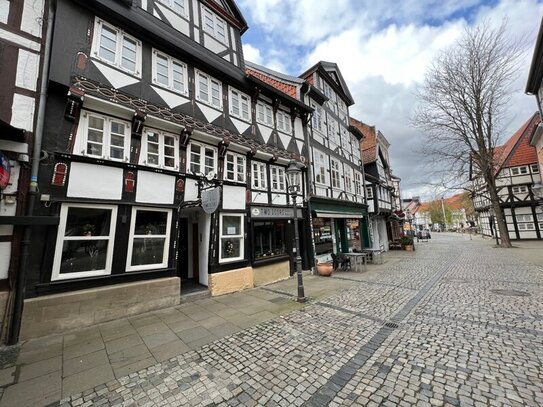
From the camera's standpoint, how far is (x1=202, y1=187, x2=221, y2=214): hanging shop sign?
6668 mm

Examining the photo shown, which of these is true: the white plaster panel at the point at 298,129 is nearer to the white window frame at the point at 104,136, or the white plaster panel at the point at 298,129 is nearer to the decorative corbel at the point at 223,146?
the decorative corbel at the point at 223,146

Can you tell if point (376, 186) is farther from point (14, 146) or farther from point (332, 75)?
point (14, 146)

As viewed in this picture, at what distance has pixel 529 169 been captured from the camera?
24.7 meters

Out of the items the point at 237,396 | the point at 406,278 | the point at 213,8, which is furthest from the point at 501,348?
the point at 213,8

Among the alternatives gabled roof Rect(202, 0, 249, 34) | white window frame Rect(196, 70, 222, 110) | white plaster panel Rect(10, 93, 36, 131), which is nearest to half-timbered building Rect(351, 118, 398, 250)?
gabled roof Rect(202, 0, 249, 34)

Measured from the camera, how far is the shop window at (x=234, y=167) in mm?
9070

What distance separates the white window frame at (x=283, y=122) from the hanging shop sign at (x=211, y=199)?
6295 millimetres

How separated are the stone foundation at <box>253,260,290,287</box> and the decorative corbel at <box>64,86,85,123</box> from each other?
7.37m

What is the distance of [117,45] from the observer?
6.84 m

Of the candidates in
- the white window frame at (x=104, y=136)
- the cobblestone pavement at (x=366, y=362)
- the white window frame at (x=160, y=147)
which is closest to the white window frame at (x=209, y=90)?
the white window frame at (x=160, y=147)

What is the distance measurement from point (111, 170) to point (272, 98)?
8.06 meters

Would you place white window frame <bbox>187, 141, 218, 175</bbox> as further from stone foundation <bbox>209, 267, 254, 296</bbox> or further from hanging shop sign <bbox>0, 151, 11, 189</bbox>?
hanging shop sign <bbox>0, 151, 11, 189</bbox>

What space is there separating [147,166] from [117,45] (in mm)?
3691

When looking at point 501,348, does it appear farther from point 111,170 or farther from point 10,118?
point 10,118
